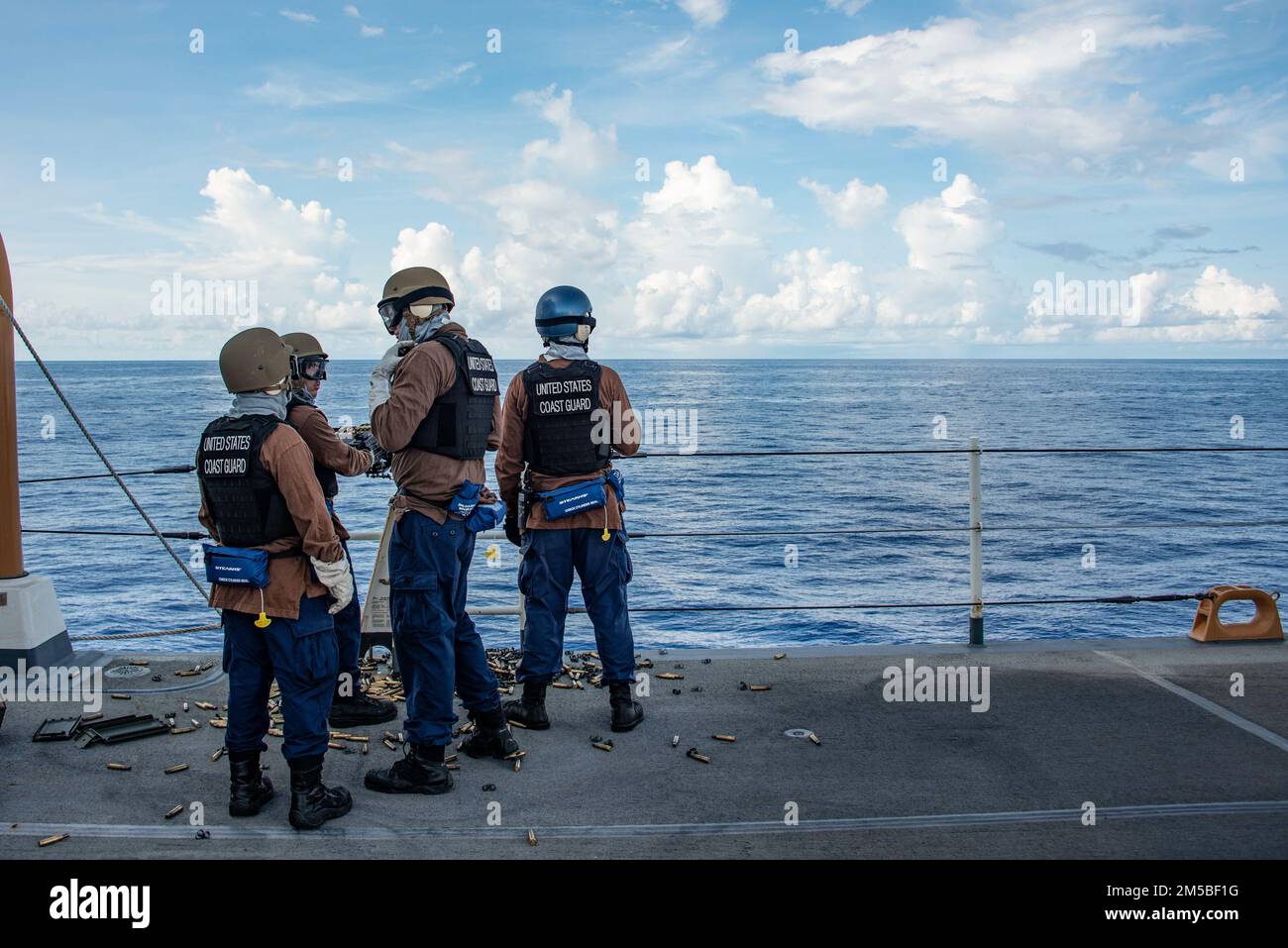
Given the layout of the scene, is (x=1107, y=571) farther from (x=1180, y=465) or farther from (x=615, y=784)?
(x=1180, y=465)

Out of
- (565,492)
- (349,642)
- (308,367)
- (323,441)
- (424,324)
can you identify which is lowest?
(349,642)

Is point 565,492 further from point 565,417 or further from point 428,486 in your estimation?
point 428,486

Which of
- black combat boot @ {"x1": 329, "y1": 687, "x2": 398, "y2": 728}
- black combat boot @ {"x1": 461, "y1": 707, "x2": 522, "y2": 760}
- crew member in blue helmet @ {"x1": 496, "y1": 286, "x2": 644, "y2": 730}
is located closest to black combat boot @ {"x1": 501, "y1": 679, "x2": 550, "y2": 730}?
crew member in blue helmet @ {"x1": 496, "y1": 286, "x2": 644, "y2": 730}

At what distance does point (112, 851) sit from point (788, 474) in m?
Result: 47.1

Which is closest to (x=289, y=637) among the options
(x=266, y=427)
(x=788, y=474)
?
(x=266, y=427)

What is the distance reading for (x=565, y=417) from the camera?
5500 mm

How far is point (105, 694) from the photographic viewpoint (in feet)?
20.1

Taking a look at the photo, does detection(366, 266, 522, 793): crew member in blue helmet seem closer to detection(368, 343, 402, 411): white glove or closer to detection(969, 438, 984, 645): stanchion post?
detection(368, 343, 402, 411): white glove

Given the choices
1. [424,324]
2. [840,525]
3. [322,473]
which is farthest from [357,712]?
[840,525]

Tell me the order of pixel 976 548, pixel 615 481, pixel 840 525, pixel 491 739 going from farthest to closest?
pixel 840 525, pixel 976 548, pixel 615 481, pixel 491 739

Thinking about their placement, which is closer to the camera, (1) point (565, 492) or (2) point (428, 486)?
(2) point (428, 486)

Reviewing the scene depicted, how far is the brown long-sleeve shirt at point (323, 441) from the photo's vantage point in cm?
546

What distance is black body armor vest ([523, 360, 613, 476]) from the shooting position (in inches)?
216

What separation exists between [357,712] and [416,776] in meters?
1.12
